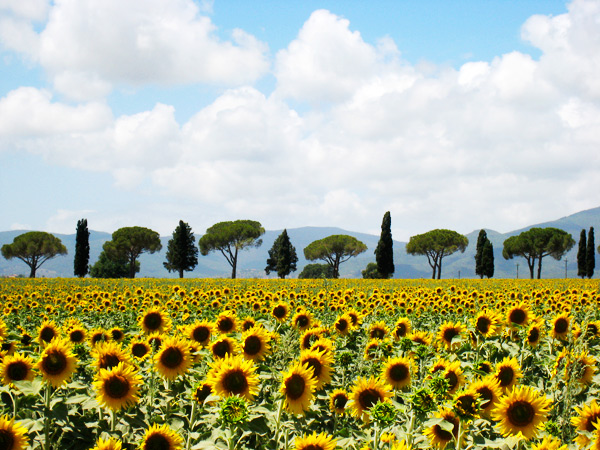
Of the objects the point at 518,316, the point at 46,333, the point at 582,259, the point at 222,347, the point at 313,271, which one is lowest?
the point at 313,271

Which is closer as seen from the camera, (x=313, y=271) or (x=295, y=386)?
(x=295, y=386)

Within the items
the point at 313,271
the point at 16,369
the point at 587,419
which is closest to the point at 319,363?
Result: the point at 587,419

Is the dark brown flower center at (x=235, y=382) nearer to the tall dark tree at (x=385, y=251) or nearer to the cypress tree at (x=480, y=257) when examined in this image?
the tall dark tree at (x=385, y=251)

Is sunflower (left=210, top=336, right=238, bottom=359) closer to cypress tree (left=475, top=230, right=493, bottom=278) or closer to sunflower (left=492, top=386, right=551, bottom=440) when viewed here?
sunflower (left=492, top=386, right=551, bottom=440)

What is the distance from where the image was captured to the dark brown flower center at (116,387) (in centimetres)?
355

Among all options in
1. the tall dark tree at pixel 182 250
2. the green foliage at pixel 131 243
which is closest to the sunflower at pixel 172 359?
the tall dark tree at pixel 182 250

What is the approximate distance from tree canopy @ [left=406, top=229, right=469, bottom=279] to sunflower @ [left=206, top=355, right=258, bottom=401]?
97.7m

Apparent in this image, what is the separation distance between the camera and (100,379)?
11.7 ft

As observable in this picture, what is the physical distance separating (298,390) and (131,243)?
95.0 metres

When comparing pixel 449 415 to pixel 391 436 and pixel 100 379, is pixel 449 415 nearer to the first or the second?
pixel 391 436

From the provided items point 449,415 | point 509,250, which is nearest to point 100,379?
point 449,415

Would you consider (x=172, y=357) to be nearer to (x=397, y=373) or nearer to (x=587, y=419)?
(x=397, y=373)

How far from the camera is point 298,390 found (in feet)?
10.9

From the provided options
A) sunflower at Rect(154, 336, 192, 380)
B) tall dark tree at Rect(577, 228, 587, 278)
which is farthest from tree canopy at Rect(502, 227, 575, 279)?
sunflower at Rect(154, 336, 192, 380)
